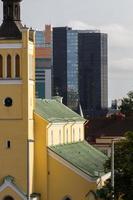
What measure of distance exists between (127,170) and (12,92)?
10.1 metres

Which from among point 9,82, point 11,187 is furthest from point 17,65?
point 11,187

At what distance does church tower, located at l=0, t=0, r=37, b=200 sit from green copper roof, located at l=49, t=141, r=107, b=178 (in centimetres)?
347

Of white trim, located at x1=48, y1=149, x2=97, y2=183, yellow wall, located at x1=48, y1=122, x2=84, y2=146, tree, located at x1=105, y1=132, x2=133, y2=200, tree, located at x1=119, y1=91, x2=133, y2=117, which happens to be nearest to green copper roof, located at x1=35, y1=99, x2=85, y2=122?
yellow wall, located at x1=48, y1=122, x2=84, y2=146

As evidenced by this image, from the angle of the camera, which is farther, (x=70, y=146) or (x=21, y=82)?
(x=70, y=146)

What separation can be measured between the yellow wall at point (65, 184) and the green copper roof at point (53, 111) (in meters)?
3.92

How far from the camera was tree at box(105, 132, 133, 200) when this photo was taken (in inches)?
2601

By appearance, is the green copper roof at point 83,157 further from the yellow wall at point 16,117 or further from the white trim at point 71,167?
the yellow wall at point 16,117

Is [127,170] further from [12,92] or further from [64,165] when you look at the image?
[12,92]

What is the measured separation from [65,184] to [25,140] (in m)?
4.72

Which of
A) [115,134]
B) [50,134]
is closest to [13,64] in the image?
[50,134]

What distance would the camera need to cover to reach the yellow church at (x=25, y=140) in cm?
6925

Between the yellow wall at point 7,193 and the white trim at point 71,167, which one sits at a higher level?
the white trim at point 71,167

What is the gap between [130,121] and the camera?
13475cm

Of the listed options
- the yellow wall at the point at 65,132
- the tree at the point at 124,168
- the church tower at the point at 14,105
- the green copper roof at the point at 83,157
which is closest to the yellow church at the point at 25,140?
the church tower at the point at 14,105
